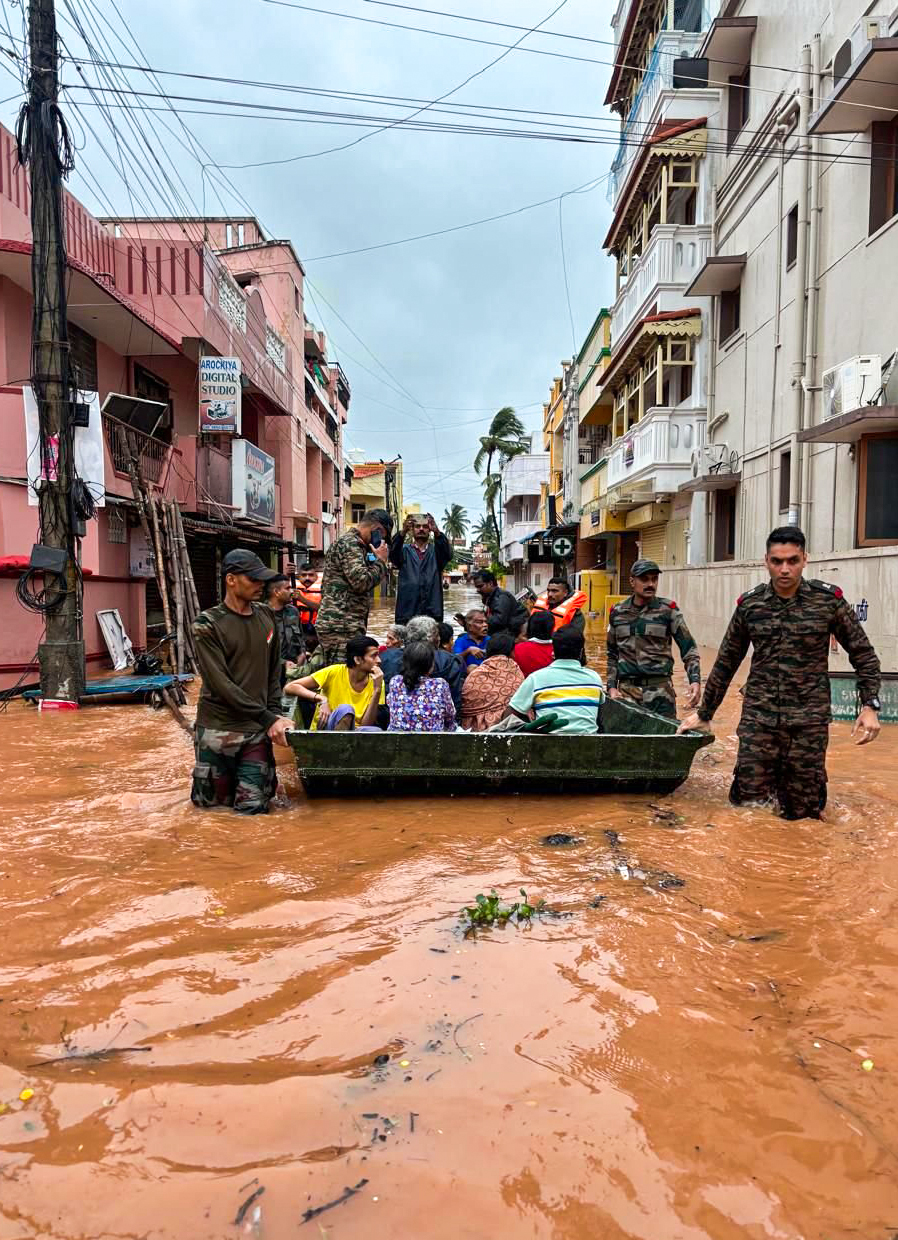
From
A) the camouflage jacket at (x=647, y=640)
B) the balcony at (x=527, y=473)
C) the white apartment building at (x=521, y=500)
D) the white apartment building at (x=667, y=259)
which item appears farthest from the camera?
the balcony at (x=527, y=473)

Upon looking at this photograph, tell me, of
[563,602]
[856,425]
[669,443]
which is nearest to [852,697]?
[563,602]

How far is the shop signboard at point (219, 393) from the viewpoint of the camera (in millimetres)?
16828

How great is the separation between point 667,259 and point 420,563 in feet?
42.1

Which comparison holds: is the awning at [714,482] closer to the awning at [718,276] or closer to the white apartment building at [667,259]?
the white apartment building at [667,259]

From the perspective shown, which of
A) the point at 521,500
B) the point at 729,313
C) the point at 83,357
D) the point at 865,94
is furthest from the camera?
the point at 521,500

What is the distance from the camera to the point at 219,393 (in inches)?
666

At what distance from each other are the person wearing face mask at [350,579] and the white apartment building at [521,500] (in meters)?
37.1

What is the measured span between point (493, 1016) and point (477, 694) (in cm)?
354

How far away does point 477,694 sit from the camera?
625 cm

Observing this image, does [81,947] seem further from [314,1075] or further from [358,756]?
[358,756]

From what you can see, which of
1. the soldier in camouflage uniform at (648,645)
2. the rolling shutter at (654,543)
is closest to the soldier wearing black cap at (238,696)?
the soldier in camouflage uniform at (648,645)

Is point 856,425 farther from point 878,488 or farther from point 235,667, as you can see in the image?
point 235,667

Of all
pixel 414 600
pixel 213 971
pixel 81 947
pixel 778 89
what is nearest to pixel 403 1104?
pixel 213 971

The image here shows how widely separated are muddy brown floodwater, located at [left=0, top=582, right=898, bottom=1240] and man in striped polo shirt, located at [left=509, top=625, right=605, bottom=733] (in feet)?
2.94
